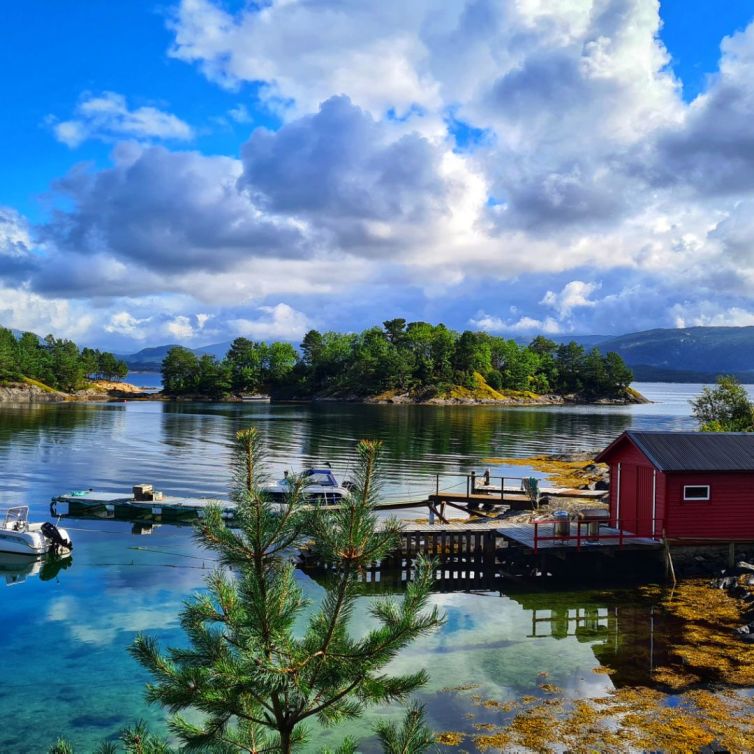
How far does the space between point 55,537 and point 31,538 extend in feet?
3.91

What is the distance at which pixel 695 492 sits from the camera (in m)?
31.1

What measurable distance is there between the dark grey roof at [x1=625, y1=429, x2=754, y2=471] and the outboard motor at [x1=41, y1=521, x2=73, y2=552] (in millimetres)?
28505

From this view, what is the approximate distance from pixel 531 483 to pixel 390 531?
37.4 m

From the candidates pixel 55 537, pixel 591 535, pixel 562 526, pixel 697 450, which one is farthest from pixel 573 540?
pixel 55 537

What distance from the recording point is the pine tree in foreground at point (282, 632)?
6.40 metres

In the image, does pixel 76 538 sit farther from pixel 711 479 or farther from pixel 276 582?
pixel 276 582

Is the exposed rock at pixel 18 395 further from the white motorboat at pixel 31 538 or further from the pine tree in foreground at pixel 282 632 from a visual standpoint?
the pine tree in foreground at pixel 282 632

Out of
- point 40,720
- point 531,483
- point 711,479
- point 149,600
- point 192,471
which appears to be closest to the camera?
point 40,720

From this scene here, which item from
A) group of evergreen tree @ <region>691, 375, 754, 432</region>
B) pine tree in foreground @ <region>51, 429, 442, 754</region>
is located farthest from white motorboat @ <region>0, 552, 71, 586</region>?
group of evergreen tree @ <region>691, 375, 754, 432</region>

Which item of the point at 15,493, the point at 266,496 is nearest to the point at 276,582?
the point at 266,496

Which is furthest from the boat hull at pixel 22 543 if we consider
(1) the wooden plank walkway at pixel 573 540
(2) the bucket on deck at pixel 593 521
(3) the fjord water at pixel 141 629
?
(2) the bucket on deck at pixel 593 521

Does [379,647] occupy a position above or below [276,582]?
below

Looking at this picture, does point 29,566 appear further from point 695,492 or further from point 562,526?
point 695,492

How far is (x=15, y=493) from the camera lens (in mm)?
51562
